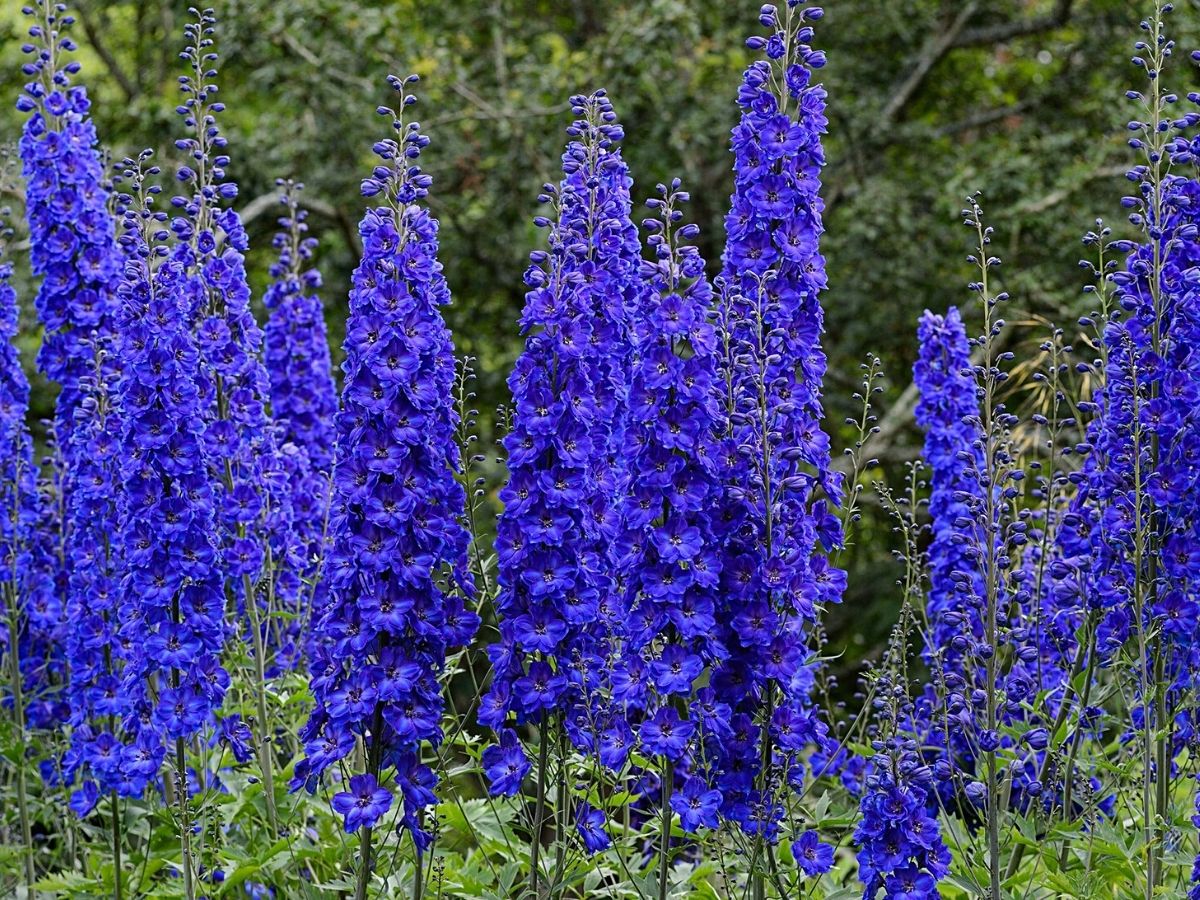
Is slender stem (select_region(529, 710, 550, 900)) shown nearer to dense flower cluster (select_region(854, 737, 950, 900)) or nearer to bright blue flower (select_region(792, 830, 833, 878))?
bright blue flower (select_region(792, 830, 833, 878))

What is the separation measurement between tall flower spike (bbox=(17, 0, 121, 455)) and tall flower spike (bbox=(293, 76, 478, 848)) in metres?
1.66

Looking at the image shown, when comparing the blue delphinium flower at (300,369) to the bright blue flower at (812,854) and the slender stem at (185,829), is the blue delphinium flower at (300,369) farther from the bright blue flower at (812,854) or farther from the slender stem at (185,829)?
→ the bright blue flower at (812,854)

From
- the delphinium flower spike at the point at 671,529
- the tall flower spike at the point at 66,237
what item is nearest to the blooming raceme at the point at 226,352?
the tall flower spike at the point at 66,237

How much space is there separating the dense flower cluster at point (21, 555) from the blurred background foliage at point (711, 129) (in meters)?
3.86

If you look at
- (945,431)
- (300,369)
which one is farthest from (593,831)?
→ (300,369)

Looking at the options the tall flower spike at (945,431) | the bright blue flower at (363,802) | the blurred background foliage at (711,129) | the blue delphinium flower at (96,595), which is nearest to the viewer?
the bright blue flower at (363,802)

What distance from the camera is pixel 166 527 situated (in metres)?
4.45

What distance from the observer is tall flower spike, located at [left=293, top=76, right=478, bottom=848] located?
13.1 ft

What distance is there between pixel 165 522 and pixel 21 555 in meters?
1.54

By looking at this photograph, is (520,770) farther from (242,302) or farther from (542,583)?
(242,302)

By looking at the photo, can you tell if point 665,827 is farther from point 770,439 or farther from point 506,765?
point 770,439

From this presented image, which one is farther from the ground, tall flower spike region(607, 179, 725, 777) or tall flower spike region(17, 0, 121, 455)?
tall flower spike region(17, 0, 121, 455)

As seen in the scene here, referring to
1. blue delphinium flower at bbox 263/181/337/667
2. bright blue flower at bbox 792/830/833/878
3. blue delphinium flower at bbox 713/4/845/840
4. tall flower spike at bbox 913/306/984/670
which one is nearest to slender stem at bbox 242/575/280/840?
blue delphinium flower at bbox 263/181/337/667

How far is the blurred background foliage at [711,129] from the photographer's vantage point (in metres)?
9.97
